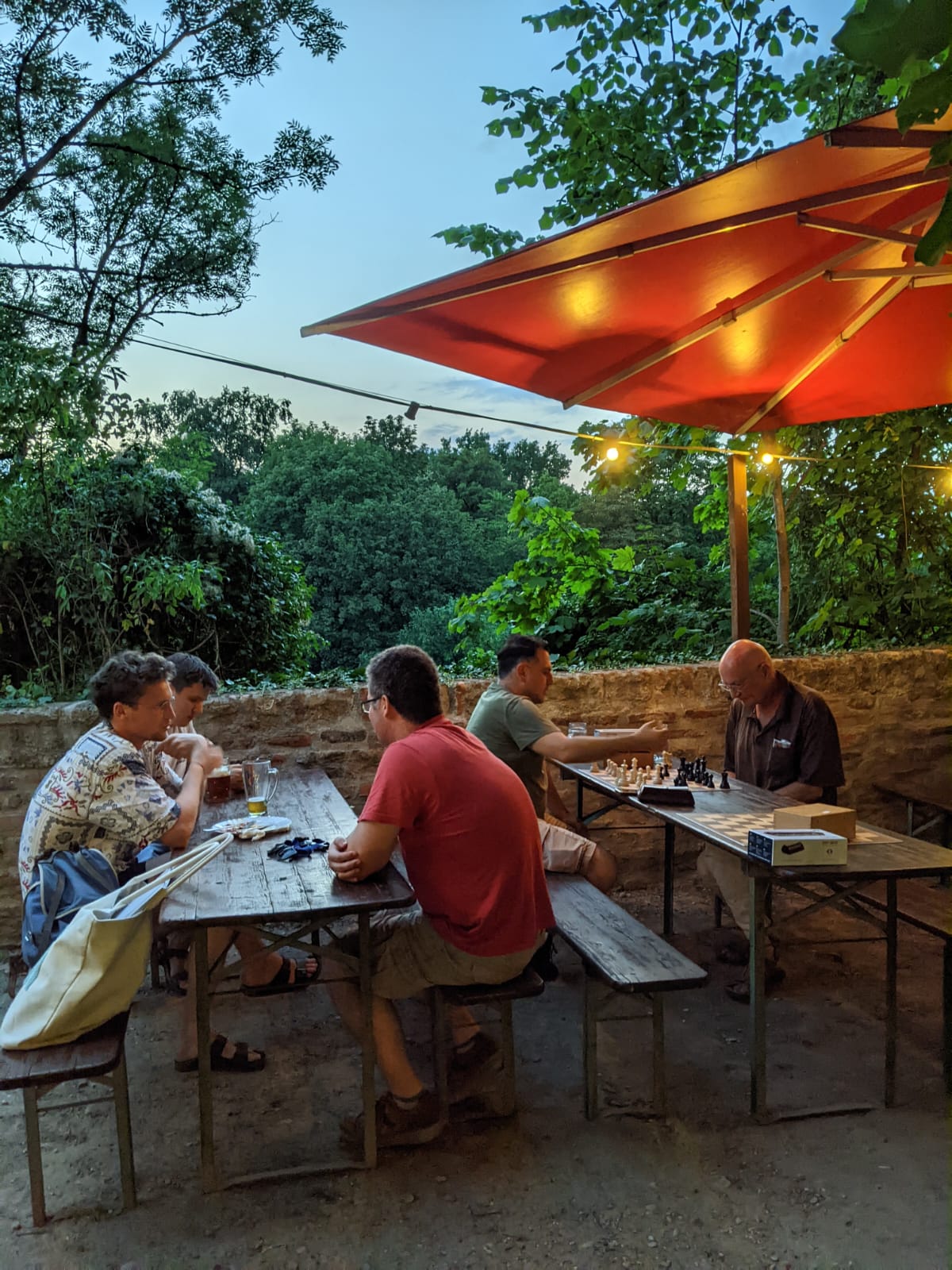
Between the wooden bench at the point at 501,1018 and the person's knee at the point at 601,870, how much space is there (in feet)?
3.08

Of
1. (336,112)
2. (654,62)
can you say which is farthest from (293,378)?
(654,62)

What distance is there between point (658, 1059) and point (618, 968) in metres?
0.42

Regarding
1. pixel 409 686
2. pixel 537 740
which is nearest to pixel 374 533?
pixel 537 740

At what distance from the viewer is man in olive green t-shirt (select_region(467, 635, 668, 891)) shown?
4098 millimetres

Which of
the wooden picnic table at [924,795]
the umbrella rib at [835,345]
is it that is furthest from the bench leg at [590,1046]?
the wooden picnic table at [924,795]

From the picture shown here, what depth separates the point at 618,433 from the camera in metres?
8.32

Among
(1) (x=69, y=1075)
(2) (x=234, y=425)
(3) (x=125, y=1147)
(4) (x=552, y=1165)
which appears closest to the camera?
(1) (x=69, y=1075)

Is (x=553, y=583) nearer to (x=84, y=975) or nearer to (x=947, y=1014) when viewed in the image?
(x=947, y=1014)

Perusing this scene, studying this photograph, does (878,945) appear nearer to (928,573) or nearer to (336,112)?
(928,573)

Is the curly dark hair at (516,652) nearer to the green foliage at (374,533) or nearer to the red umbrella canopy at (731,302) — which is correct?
the red umbrella canopy at (731,302)

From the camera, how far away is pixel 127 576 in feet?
22.2

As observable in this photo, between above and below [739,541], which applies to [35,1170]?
below

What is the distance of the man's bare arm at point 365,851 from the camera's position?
2.85 metres

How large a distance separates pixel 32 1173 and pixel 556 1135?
157 cm
